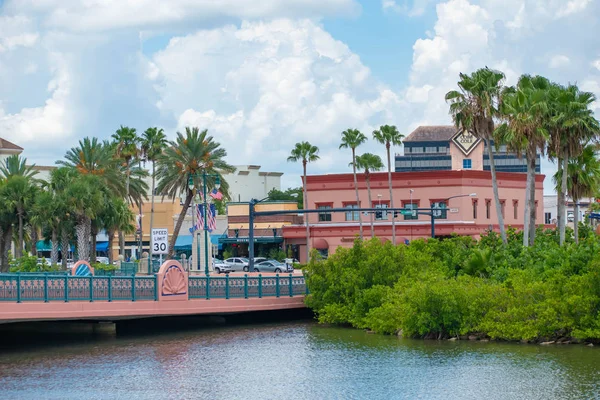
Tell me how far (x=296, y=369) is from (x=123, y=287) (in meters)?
10.3

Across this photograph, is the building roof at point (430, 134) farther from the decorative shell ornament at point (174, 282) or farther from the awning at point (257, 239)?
the decorative shell ornament at point (174, 282)

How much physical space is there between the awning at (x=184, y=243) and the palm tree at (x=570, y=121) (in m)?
53.6

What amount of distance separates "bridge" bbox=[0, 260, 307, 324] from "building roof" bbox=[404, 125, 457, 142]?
118 meters

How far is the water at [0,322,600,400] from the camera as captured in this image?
27.4 m

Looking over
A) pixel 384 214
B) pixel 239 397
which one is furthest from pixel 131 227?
pixel 239 397

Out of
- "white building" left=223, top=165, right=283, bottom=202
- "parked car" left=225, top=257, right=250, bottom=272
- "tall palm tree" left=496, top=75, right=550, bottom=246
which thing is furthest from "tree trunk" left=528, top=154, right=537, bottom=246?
"white building" left=223, top=165, right=283, bottom=202

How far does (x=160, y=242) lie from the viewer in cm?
4478

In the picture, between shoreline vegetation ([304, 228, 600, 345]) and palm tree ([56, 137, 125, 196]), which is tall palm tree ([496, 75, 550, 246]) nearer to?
shoreline vegetation ([304, 228, 600, 345])

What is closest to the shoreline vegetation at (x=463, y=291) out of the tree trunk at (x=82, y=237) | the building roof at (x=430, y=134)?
the tree trunk at (x=82, y=237)

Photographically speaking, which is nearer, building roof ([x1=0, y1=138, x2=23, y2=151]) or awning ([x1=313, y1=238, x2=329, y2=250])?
awning ([x1=313, y1=238, x2=329, y2=250])

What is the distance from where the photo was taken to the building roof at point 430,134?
161587 millimetres

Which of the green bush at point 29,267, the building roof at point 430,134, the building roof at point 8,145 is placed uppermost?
the building roof at point 430,134

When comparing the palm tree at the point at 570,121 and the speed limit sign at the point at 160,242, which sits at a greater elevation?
the palm tree at the point at 570,121

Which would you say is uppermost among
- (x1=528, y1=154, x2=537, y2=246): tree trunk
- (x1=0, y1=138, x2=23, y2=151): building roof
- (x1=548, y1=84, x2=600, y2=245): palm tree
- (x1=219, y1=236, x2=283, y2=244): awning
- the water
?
(x1=0, y1=138, x2=23, y2=151): building roof
